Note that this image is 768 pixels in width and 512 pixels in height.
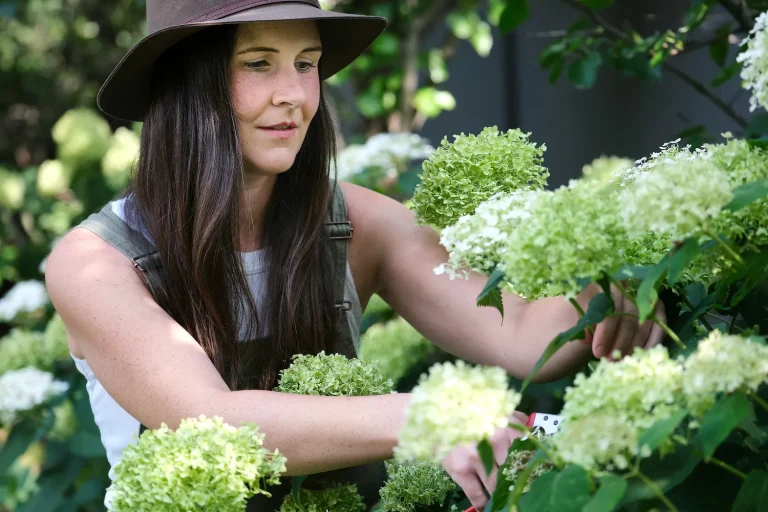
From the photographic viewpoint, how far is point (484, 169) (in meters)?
1.42

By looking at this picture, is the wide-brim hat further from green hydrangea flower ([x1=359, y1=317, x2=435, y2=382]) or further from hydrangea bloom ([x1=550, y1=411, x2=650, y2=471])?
green hydrangea flower ([x1=359, y1=317, x2=435, y2=382])

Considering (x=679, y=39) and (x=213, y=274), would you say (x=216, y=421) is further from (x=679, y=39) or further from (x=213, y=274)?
(x=679, y=39)

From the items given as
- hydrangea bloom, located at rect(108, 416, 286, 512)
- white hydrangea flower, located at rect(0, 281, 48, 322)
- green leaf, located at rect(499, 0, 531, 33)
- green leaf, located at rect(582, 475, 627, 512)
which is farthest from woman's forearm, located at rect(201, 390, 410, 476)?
white hydrangea flower, located at rect(0, 281, 48, 322)

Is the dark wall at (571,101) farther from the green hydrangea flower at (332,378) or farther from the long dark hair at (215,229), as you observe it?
the green hydrangea flower at (332,378)

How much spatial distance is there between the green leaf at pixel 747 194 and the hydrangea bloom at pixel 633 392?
0.14m

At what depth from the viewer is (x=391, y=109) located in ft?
13.6

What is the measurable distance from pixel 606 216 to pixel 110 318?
75cm

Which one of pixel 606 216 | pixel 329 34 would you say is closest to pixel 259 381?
pixel 329 34

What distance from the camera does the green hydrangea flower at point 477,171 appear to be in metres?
1.42

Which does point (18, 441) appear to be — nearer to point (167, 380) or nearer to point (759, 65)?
point (167, 380)

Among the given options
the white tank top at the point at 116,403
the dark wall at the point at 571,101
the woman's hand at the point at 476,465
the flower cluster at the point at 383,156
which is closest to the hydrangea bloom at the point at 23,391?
the flower cluster at the point at 383,156

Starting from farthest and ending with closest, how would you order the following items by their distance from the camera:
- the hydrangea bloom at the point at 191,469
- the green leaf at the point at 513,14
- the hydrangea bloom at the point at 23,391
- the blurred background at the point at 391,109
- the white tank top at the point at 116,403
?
the hydrangea bloom at the point at 23,391 < the blurred background at the point at 391,109 < the green leaf at the point at 513,14 < the white tank top at the point at 116,403 < the hydrangea bloom at the point at 191,469

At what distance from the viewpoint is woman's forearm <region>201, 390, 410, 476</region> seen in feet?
3.75

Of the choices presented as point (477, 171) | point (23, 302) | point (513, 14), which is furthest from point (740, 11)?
point (23, 302)
